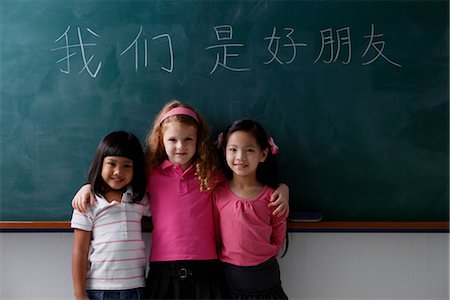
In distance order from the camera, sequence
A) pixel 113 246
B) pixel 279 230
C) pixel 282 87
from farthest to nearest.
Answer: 1. pixel 282 87
2. pixel 279 230
3. pixel 113 246

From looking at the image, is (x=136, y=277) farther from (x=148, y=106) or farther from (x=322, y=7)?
(x=322, y=7)

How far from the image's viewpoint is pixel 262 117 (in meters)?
2.13

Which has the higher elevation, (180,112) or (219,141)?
(180,112)

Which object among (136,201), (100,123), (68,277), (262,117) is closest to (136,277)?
(136,201)

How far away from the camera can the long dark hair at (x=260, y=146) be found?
1.98 m

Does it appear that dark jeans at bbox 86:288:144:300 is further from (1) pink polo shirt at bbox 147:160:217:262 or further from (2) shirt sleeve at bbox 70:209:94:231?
(2) shirt sleeve at bbox 70:209:94:231

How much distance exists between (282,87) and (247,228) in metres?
0.69

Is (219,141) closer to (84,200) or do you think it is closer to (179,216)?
(179,216)

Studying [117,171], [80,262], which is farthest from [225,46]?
[80,262]

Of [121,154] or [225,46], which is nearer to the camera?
[121,154]

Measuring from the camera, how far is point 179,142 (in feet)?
6.38

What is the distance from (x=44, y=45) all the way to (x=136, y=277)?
1185 mm

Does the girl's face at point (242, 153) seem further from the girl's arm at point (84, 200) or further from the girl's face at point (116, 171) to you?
the girl's arm at point (84, 200)

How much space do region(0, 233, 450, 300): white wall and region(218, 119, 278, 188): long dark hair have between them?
342 millimetres
